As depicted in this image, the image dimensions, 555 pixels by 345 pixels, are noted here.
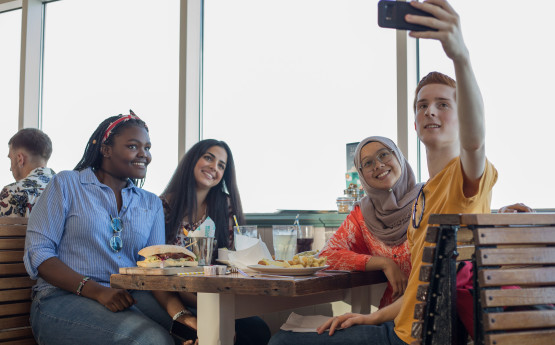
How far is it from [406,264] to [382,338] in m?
0.58

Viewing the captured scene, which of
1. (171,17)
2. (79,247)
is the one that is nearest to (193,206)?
(79,247)

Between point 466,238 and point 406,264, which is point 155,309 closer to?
point 406,264

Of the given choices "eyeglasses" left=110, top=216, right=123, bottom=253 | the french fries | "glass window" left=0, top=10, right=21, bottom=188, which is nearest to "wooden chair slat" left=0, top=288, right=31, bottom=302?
"eyeglasses" left=110, top=216, right=123, bottom=253

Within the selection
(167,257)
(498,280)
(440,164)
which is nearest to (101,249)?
(167,257)

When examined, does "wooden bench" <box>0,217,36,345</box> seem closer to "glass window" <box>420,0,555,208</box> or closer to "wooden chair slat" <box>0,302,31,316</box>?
"wooden chair slat" <box>0,302,31,316</box>

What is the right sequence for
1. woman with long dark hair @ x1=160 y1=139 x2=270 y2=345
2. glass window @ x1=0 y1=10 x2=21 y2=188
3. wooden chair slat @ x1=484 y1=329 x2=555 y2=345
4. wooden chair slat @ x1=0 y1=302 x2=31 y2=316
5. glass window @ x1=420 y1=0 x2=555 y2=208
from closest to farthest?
wooden chair slat @ x1=484 y1=329 x2=555 y2=345
wooden chair slat @ x1=0 y1=302 x2=31 y2=316
glass window @ x1=420 y1=0 x2=555 y2=208
woman with long dark hair @ x1=160 y1=139 x2=270 y2=345
glass window @ x1=0 y1=10 x2=21 y2=188

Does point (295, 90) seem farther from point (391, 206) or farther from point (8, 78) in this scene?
point (8, 78)

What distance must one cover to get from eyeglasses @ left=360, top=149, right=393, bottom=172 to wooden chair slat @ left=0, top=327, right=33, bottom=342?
1.46 metres

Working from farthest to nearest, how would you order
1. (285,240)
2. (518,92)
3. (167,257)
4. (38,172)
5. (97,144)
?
(38,172) < (518,92) < (97,144) < (285,240) < (167,257)

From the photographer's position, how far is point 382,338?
1.58 m

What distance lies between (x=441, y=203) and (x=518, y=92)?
4.43ft

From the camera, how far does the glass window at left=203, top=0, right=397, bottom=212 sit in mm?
3074

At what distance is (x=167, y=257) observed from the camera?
199cm

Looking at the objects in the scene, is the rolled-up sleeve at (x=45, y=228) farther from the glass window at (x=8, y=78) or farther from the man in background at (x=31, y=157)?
the glass window at (x=8, y=78)
